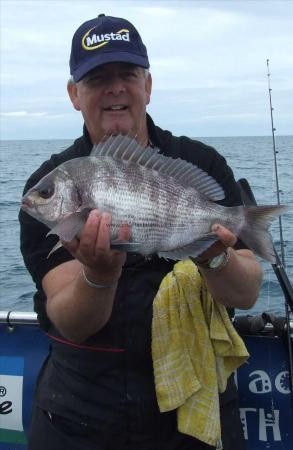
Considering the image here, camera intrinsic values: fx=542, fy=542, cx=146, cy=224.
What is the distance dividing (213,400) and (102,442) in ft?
1.80

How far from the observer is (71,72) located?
2.71m

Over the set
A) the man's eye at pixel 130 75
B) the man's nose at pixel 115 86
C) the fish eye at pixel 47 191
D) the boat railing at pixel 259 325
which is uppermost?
the man's eye at pixel 130 75

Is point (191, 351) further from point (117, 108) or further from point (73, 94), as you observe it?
point (73, 94)

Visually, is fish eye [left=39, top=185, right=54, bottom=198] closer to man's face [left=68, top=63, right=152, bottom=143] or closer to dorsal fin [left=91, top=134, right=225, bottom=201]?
dorsal fin [left=91, top=134, right=225, bottom=201]

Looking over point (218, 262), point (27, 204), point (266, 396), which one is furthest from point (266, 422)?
point (27, 204)

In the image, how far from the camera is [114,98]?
8.29ft

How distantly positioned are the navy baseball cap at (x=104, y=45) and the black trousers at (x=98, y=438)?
5.42 feet

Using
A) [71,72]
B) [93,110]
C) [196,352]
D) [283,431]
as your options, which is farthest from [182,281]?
[283,431]

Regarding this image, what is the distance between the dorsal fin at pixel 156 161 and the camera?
7.61ft

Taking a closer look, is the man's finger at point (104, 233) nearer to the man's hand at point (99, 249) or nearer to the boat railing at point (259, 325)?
the man's hand at point (99, 249)

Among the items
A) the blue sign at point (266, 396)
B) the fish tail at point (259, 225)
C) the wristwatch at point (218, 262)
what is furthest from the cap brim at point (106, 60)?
the blue sign at point (266, 396)

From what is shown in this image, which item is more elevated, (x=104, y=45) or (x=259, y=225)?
(x=104, y=45)

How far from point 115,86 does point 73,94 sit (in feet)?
1.20

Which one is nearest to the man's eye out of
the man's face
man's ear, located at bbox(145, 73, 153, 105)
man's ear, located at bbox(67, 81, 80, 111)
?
the man's face
